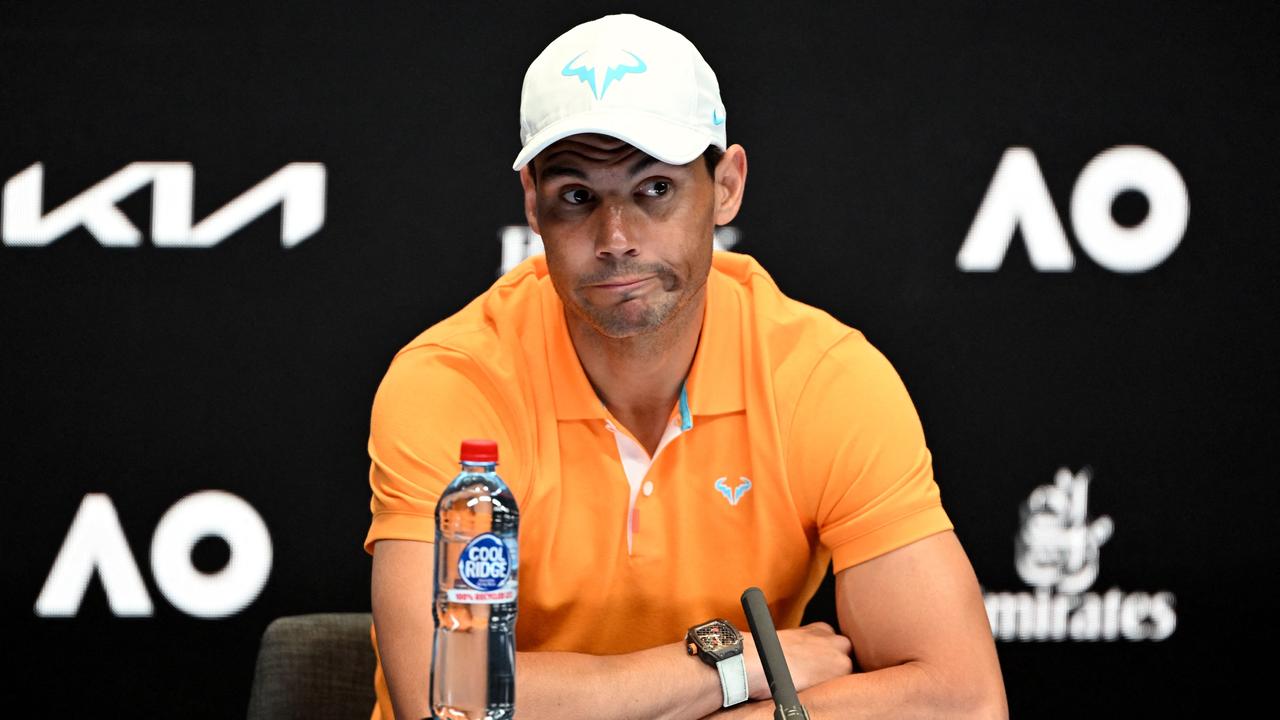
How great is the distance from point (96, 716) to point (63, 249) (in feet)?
2.99

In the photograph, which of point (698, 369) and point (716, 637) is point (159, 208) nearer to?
point (698, 369)

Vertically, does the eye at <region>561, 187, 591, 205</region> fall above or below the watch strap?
above

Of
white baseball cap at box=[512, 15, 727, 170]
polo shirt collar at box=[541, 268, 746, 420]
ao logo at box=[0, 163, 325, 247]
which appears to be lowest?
polo shirt collar at box=[541, 268, 746, 420]

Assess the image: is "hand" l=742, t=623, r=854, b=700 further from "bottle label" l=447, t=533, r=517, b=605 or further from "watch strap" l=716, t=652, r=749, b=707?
"bottle label" l=447, t=533, r=517, b=605

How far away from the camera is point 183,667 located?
2.69m

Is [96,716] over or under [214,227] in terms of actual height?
under

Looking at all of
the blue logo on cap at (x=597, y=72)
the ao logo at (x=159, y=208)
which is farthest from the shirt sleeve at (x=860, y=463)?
the ao logo at (x=159, y=208)

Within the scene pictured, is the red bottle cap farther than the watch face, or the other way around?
the watch face

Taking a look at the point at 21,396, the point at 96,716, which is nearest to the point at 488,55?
the point at 21,396

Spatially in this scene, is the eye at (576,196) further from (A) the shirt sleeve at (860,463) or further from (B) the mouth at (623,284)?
(A) the shirt sleeve at (860,463)

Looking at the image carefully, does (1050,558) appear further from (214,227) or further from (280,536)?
(214,227)

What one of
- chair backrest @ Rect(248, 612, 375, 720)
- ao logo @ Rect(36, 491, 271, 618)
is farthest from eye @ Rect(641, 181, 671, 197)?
ao logo @ Rect(36, 491, 271, 618)

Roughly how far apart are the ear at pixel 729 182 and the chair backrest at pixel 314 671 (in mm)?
811

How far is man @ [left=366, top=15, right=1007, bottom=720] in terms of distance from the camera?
5.64 ft
